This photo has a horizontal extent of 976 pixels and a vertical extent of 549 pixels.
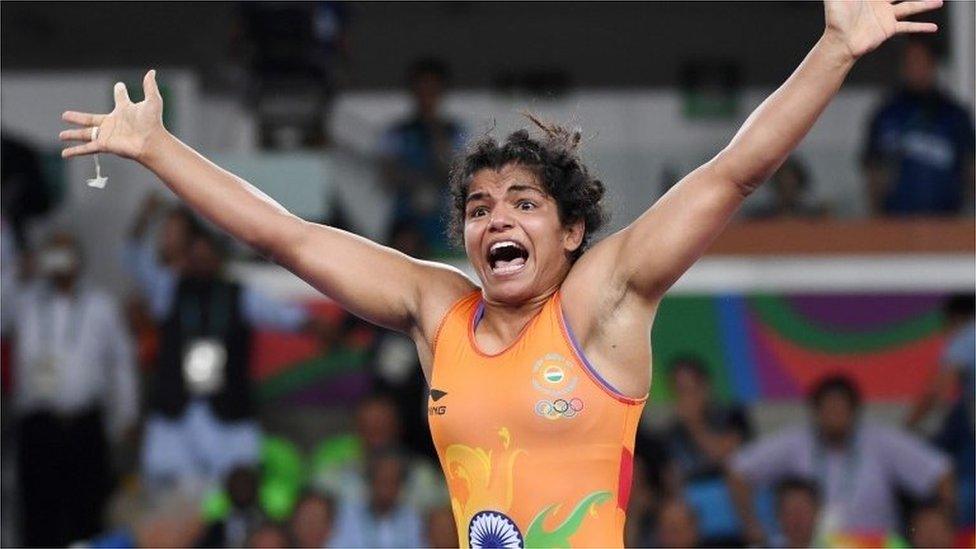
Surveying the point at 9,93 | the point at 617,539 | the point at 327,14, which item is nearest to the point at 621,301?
the point at 617,539

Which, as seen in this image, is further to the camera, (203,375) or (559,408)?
(203,375)

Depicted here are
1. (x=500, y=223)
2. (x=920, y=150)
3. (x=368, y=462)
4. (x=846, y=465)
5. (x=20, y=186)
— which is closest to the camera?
(x=500, y=223)

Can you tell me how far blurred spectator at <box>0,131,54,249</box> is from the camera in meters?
10.5

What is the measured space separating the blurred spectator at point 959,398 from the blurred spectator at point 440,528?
2715mm

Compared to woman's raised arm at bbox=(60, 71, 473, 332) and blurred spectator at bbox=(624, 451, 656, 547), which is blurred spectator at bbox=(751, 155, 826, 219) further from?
woman's raised arm at bbox=(60, 71, 473, 332)

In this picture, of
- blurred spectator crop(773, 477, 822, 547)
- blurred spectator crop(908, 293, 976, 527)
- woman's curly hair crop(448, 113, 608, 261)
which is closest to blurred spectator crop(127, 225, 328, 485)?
blurred spectator crop(773, 477, 822, 547)

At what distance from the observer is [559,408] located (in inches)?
162

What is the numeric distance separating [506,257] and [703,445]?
4.81 m

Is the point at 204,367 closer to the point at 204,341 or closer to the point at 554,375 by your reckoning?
the point at 204,341

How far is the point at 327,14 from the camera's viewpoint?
1053cm

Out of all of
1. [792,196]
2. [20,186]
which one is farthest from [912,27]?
[20,186]

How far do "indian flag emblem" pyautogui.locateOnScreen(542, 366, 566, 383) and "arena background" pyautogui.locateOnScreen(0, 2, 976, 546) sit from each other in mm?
4146

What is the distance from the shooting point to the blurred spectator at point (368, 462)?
866 centimetres

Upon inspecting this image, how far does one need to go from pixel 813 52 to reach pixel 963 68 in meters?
6.90
